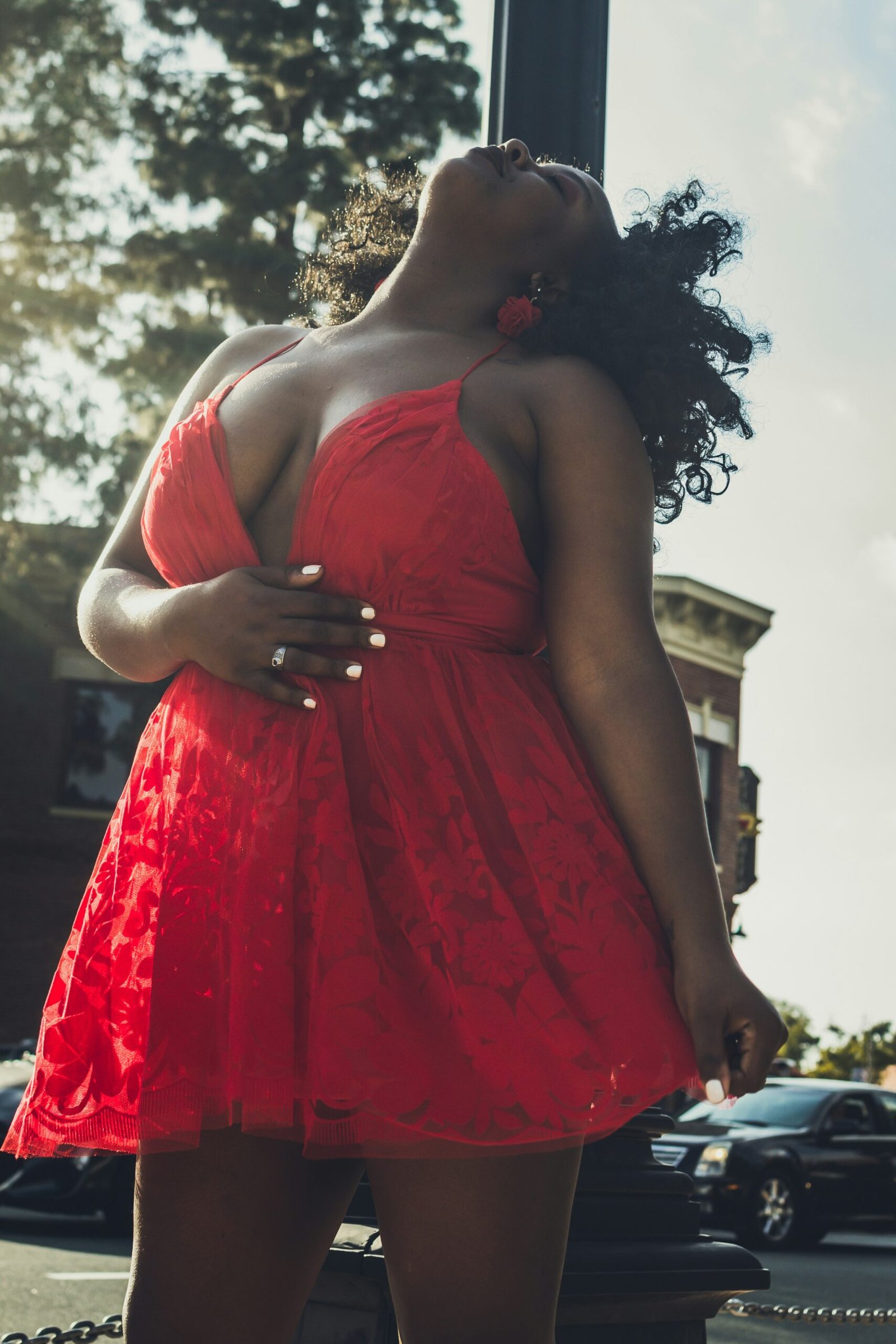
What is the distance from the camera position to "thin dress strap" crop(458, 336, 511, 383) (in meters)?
1.94

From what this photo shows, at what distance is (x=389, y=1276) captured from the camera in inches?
63.7

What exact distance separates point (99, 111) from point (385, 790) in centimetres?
1497

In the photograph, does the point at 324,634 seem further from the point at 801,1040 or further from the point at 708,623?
the point at 801,1040

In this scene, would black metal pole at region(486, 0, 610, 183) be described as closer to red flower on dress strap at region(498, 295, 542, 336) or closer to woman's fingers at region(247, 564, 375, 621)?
red flower on dress strap at region(498, 295, 542, 336)

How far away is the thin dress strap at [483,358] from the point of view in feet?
6.37

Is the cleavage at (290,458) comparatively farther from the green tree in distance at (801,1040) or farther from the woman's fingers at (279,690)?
the green tree in distance at (801,1040)

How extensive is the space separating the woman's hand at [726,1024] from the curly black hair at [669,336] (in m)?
0.80

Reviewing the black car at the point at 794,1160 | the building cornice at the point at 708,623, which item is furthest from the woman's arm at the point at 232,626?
the building cornice at the point at 708,623

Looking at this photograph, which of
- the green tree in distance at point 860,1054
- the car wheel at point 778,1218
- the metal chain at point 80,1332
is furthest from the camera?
the green tree in distance at point 860,1054

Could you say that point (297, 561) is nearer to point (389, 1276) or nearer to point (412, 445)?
point (412, 445)

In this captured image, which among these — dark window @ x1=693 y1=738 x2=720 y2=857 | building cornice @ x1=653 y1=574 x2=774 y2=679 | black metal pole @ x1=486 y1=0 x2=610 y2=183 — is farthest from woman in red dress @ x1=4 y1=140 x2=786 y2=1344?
dark window @ x1=693 y1=738 x2=720 y2=857

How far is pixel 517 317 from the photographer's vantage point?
2.08m

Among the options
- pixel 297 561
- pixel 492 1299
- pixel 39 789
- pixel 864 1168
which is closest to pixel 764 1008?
pixel 492 1299

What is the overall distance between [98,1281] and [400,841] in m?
6.11
